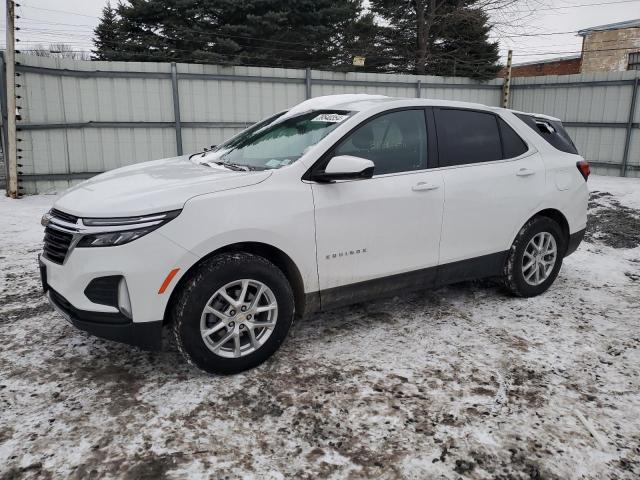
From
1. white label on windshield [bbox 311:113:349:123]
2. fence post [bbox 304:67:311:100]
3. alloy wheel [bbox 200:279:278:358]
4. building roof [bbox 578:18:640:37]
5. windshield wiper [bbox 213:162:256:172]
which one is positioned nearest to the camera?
alloy wheel [bbox 200:279:278:358]

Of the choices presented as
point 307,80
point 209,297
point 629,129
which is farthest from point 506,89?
point 209,297

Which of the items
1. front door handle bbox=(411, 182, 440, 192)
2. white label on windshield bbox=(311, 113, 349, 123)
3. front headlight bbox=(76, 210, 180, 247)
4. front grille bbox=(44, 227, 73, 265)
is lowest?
front grille bbox=(44, 227, 73, 265)

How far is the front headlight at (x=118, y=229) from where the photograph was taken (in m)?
2.69

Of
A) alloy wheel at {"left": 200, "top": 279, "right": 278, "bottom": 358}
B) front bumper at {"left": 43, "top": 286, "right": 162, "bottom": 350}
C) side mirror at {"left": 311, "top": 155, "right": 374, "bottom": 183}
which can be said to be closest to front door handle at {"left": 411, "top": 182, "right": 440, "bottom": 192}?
side mirror at {"left": 311, "top": 155, "right": 374, "bottom": 183}

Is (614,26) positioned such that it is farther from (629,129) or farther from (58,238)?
(58,238)

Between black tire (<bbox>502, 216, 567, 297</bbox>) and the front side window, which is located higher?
the front side window

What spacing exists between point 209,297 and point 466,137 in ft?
7.94

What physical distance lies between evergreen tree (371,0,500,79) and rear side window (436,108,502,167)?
17558 millimetres

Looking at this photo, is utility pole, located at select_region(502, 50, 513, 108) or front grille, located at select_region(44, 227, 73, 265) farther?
utility pole, located at select_region(502, 50, 513, 108)

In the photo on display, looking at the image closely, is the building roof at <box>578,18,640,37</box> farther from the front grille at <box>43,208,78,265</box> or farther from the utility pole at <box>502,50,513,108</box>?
the front grille at <box>43,208,78,265</box>

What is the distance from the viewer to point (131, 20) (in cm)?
2228

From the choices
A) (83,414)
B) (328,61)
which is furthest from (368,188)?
(328,61)

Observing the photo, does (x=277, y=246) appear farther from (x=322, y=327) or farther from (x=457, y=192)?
(x=457, y=192)

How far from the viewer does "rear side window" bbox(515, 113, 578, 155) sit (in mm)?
4504
